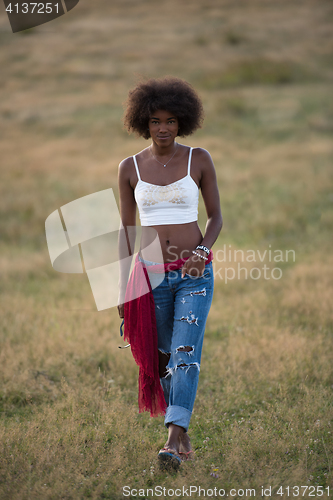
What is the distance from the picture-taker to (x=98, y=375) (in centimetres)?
494

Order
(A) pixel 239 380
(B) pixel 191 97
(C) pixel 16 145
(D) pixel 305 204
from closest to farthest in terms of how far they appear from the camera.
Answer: (B) pixel 191 97, (A) pixel 239 380, (D) pixel 305 204, (C) pixel 16 145

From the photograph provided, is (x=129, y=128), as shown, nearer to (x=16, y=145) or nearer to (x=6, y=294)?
(x=6, y=294)

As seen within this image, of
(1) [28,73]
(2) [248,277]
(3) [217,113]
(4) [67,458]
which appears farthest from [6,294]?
(1) [28,73]

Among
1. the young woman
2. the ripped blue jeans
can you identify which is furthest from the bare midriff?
the ripped blue jeans

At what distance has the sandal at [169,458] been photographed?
10.3ft

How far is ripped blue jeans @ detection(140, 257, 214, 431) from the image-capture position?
3.22 m

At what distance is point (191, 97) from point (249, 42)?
4148 cm

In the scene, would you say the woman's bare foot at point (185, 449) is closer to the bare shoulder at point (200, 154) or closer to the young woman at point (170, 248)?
the young woman at point (170, 248)

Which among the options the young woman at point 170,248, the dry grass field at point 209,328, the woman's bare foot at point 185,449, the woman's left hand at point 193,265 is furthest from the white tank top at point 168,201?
the woman's bare foot at point 185,449

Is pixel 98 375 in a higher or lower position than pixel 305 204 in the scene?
higher

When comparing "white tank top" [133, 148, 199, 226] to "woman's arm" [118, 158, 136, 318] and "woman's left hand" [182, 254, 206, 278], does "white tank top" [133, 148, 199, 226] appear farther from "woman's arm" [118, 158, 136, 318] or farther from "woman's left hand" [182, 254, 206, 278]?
"woman's left hand" [182, 254, 206, 278]

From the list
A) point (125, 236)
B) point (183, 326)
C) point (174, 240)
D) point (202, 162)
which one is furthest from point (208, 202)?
point (183, 326)

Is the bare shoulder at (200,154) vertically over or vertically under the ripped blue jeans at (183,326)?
over

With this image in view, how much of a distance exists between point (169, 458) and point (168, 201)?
66.3 inches
